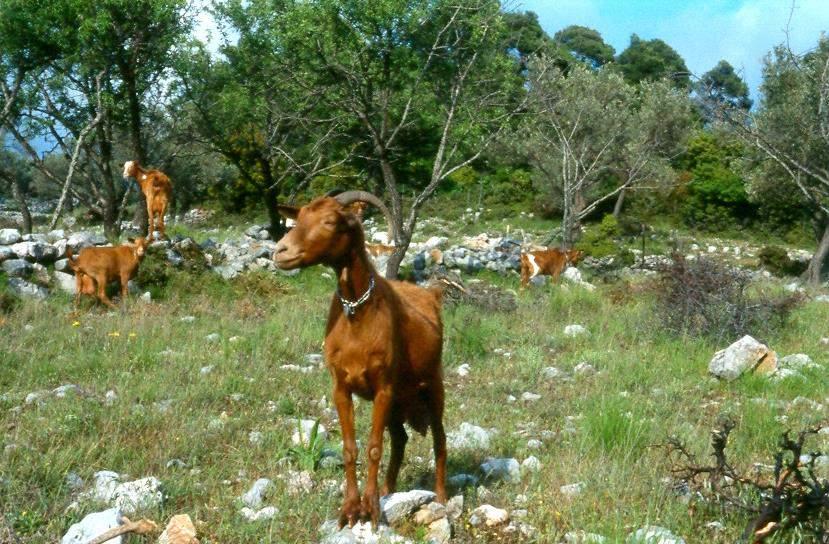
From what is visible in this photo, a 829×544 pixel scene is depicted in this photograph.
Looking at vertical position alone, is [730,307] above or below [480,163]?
below

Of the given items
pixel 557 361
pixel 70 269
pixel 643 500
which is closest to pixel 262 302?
pixel 70 269

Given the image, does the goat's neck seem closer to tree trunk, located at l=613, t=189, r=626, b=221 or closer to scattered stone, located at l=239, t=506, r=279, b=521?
scattered stone, located at l=239, t=506, r=279, b=521

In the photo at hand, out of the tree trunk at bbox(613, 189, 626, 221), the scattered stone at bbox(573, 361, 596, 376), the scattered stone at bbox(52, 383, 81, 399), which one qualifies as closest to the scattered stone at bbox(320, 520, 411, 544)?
the scattered stone at bbox(52, 383, 81, 399)

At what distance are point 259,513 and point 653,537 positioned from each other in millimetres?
2101

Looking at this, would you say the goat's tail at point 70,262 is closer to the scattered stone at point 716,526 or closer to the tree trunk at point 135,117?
the tree trunk at point 135,117

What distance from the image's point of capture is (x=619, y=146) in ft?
105

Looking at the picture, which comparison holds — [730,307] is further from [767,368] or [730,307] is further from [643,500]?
[643,500]

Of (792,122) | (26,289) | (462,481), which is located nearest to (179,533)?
(462,481)

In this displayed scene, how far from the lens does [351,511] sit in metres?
4.46

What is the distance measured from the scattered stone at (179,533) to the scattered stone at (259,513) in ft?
1.28

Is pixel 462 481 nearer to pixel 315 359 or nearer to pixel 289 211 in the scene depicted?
pixel 289 211

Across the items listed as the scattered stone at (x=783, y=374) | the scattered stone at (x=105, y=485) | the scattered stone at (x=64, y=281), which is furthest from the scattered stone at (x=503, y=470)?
the scattered stone at (x=64, y=281)

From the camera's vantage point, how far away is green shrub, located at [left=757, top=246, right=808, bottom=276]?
93.2 feet

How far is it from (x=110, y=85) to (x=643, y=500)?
16.7 m
